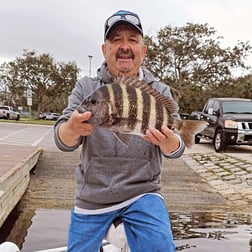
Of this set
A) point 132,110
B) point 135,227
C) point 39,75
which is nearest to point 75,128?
point 132,110

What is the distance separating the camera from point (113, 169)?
7.68 feet

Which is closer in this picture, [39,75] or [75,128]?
[75,128]

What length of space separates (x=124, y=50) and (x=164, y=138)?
627 millimetres

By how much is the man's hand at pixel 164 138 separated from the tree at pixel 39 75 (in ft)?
149

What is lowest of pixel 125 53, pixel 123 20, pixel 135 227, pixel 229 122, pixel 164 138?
pixel 135 227

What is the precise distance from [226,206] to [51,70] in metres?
41.4

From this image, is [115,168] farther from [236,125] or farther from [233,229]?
[236,125]

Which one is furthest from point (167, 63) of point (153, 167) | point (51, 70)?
point (153, 167)

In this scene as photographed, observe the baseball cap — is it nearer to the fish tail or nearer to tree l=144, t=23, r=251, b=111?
the fish tail

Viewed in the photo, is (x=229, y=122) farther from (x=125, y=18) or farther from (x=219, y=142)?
(x=125, y=18)

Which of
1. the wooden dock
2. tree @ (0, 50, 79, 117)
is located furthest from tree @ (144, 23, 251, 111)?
the wooden dock

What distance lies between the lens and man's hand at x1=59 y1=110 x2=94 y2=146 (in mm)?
1892

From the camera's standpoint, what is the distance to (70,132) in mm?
2090

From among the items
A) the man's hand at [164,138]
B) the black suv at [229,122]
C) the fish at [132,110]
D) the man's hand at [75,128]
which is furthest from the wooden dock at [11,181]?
the black suv at [229,122]
